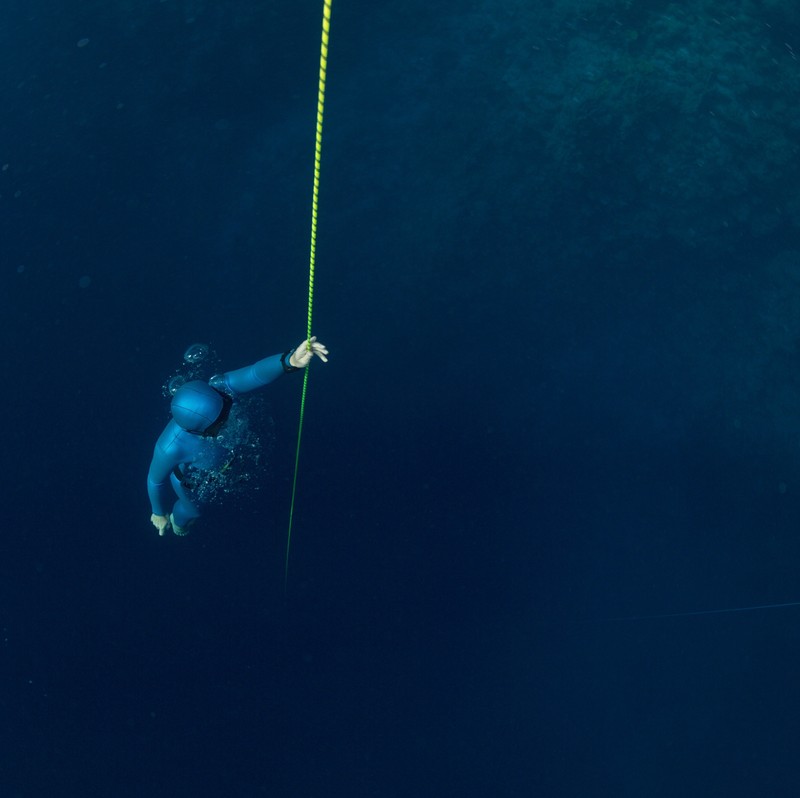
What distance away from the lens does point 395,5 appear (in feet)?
25.6

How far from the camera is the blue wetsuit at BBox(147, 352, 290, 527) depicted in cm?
488

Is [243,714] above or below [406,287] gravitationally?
below

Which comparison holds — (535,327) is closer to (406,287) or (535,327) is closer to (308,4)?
(406,287)

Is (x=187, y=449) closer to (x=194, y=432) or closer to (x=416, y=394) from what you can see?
(x=194, y=432)

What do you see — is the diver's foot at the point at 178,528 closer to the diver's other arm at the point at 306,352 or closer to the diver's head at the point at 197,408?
the diver's head at the point at 197,408

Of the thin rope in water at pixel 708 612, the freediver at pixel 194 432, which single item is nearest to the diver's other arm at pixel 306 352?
the freediver at pixel 194 432

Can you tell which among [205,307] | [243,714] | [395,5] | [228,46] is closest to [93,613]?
[243,714]

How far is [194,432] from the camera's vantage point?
4625mm

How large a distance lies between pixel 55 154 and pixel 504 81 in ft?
15.7

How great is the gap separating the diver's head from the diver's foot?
1308mm

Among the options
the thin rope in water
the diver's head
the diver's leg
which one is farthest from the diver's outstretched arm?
the thin rope in water

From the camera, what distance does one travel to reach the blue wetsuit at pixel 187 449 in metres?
4.88

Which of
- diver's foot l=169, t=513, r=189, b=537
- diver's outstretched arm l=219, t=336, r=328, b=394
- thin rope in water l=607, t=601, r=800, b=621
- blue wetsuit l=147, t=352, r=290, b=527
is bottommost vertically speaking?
thin rope in water l=607, t=601, r=800, b=621

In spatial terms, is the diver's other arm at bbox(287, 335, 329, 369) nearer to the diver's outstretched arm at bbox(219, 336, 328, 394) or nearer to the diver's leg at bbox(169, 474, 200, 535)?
the diver's outstretched arm at bbox(219, 336, 328, 394)
